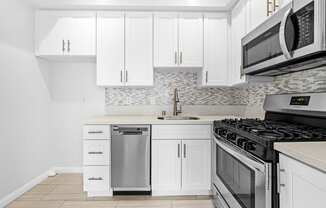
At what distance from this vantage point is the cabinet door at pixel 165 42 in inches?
130

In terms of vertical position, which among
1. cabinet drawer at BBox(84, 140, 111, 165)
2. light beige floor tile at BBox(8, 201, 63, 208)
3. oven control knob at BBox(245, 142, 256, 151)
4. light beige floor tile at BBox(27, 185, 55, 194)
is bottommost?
light beige floor tile at BBox(8, 201, 63, 208)

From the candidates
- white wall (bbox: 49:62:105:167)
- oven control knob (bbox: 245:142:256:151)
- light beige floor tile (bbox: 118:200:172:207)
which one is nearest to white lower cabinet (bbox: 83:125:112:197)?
light beige floor tile (bbox: 118:200:172:207)

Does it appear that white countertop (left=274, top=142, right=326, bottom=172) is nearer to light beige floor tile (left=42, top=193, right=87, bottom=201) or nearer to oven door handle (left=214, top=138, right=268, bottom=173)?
oven door handle (left=214, top=138, right=268, bottom=173)

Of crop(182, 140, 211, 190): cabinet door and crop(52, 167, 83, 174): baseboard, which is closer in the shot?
crop(182, 140, 211, 190): cabinet door

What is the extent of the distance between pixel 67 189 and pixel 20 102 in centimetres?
117

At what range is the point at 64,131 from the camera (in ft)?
12.4

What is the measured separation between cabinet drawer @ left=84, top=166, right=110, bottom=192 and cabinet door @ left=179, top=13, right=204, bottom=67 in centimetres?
158

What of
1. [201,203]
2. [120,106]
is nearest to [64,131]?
[120,106]

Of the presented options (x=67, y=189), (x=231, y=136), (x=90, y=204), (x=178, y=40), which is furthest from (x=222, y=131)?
(x=67, y=189)

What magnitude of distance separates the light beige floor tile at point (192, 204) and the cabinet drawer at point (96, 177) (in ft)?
2.59

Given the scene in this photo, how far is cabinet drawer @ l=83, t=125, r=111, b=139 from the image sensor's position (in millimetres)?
2877

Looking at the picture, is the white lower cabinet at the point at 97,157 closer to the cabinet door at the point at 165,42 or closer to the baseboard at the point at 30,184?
the baseboard at the point at 30,184

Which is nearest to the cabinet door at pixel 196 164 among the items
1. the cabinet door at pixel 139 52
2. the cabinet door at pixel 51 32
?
the cabinet door at pixel 139 52

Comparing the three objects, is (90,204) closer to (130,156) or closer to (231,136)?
(130,156)
